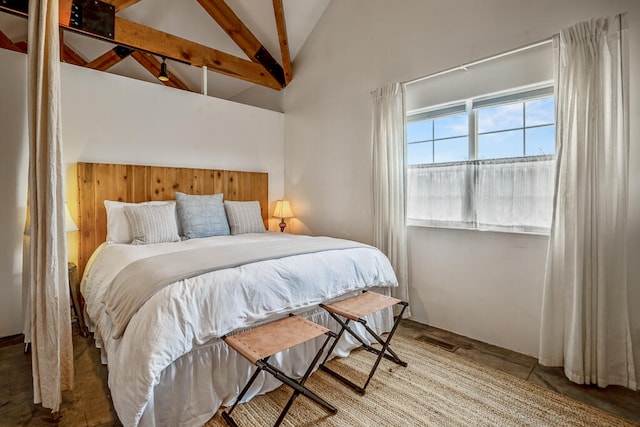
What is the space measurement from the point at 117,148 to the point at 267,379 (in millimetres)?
2574

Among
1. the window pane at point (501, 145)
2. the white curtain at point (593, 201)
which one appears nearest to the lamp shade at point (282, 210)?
the window pane at point (501, 145)

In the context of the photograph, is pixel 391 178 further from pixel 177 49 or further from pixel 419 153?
pixel 177 49

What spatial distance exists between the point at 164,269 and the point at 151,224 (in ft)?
4.05

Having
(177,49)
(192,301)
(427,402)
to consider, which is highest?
(177,49)

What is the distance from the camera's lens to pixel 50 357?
1703 mm

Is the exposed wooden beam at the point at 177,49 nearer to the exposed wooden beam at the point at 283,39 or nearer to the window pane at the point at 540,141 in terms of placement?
the exposed wooden beam at the point at 283,39

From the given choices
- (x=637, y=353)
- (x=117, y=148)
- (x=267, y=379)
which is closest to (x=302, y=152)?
(x=117, y=148)

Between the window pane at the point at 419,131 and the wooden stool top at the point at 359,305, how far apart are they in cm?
154

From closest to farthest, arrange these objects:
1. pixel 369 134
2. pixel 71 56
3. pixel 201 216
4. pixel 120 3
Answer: pixel 120 3 → pixel 201 216 → pixel 369 134 → pixel 71 56

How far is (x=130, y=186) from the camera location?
320 centimetres

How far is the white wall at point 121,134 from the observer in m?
2.64

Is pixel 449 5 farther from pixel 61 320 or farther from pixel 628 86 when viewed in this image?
pixel 61 320

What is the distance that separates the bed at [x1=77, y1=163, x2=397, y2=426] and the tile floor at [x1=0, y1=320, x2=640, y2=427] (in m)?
0.21

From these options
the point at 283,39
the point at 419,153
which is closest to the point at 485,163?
the point at 419,153
